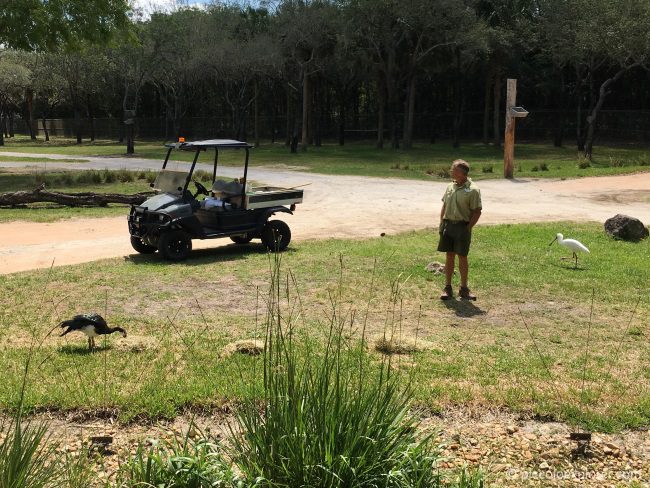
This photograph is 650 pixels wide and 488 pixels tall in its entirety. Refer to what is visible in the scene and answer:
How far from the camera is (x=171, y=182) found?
1126 cm

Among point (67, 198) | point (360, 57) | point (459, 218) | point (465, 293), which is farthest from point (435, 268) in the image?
point (360, 57)

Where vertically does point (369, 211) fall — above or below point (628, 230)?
below

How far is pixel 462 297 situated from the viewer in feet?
28.0

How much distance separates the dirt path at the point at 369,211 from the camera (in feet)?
40.4

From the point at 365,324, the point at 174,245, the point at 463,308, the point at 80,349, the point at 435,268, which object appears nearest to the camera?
the point at 365,324

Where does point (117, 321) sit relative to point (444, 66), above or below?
below

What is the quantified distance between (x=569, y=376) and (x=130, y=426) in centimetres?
322

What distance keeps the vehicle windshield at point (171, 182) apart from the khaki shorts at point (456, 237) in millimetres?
4377

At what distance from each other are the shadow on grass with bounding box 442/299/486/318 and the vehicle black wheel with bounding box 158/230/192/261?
418cm

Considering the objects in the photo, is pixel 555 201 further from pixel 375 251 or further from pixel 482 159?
pixel 482 159

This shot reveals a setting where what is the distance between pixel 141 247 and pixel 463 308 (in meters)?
5.37

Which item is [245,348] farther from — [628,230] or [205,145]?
[628,230]

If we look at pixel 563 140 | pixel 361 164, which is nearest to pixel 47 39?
pixel 361 164

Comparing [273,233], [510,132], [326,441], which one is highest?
[510,132]
